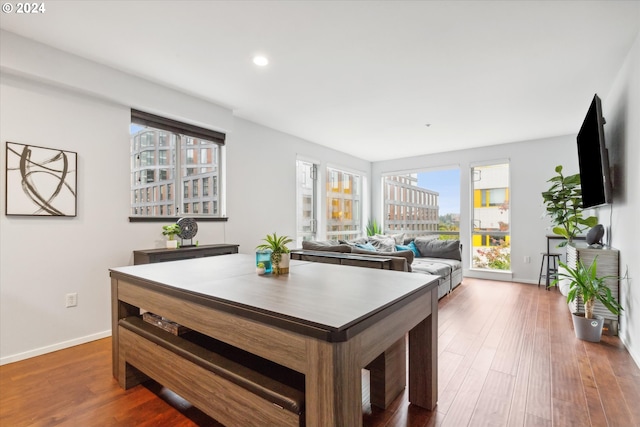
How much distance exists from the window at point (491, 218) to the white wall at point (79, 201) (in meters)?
5.03

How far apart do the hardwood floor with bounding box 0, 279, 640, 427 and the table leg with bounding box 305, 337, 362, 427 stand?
783 millimetres

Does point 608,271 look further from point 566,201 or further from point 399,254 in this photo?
point 399,254

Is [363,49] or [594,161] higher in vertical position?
[363,49]

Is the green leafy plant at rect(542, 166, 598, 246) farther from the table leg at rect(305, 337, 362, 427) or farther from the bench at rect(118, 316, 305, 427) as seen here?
the bench at rect(118, 316, 305, 427)

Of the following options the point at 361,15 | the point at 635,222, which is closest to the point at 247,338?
the point at 361,15

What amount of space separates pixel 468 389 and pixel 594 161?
2.57 m

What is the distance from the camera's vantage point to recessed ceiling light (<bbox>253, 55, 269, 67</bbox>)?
8.87 ft

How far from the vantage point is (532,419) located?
67.4 inches

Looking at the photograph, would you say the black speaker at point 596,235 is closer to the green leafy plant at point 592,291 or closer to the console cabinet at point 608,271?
the console cabinet at point 608,271

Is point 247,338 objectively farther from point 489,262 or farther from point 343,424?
point 489,262

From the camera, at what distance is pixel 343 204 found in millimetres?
6594

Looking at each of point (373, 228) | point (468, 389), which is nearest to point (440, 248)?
point (373, 228)

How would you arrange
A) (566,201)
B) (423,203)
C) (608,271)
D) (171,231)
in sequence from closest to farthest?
(608,271)
(171,231)
(566,201)
(423,203)

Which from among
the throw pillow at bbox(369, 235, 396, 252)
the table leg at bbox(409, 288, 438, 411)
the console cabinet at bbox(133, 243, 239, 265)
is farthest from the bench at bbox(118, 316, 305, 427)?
the throw pillow at bbox(369, 235, 396, 252)
